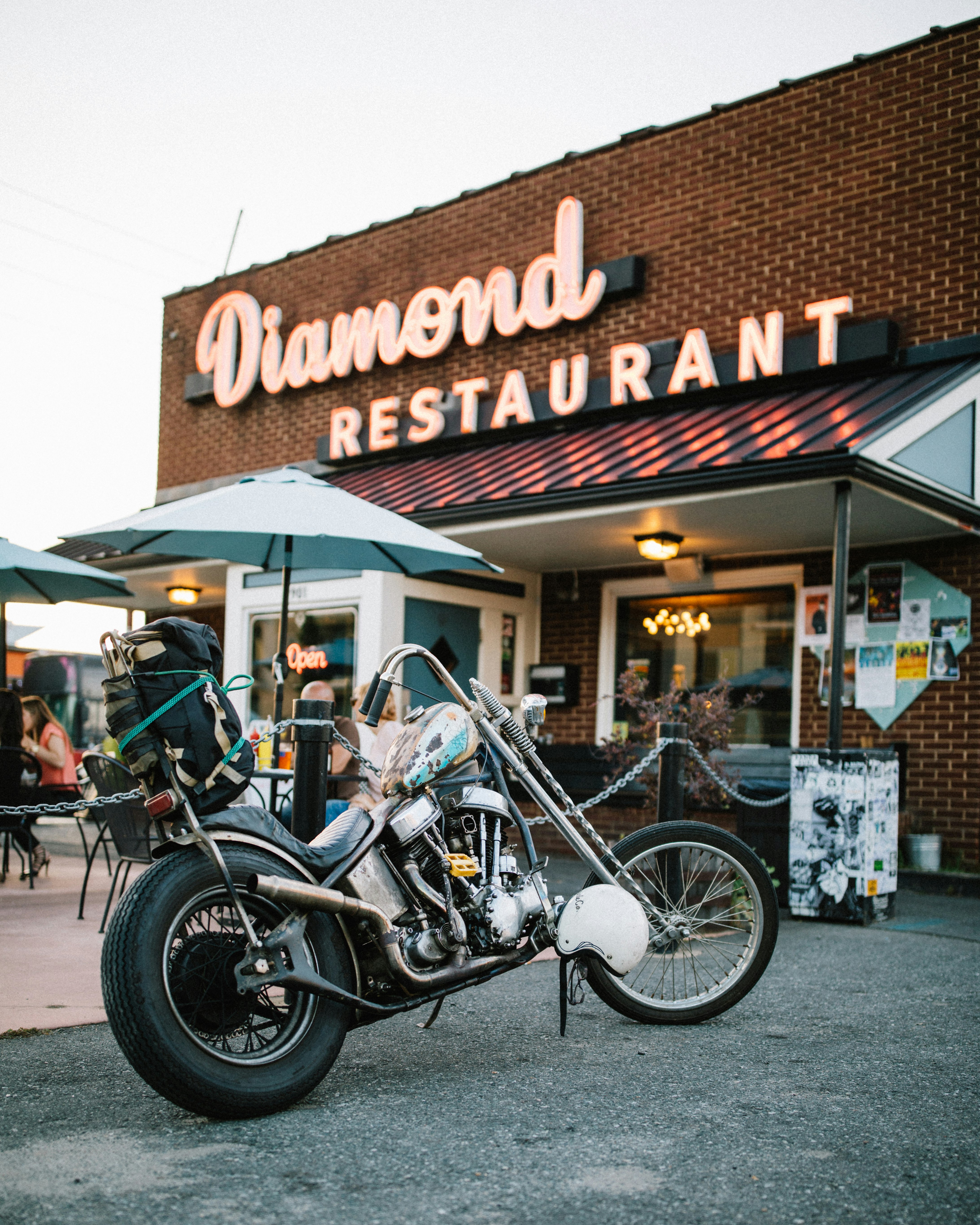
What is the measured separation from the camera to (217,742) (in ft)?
10.1

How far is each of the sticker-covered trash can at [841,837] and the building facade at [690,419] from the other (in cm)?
179

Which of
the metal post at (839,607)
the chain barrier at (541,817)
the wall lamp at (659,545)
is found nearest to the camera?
the chain barrier at (541,817)

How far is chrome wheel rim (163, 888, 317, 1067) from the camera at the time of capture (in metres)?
2.98

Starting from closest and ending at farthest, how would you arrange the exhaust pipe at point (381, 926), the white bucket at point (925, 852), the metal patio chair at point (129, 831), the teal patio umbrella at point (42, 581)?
the exhaust pipe at point (381, 926), the metal patio chair at point (129, 831), the teal patio umbrella at point (42, 581), the white bucket at point (925, 852)

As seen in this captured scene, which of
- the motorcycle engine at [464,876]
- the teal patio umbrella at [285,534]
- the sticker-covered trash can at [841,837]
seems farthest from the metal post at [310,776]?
the sticker-covered trash can at [841,837]

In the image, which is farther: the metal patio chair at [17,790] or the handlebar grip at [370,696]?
the metal patio chair at [17,790]

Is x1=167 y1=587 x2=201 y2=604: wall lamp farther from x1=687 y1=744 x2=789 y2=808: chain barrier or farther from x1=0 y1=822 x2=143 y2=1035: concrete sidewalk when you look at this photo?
x1=687 y1=744 x2=789 y2=808: chain barrier

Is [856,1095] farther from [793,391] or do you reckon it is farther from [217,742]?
[793,391]

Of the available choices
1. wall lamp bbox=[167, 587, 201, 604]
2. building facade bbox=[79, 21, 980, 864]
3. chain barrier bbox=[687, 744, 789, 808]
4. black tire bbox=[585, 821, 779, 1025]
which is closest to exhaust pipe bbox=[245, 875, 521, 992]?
black tire bbox=[585, 821, 779, 1025]

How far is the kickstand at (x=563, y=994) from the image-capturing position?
3803 mm

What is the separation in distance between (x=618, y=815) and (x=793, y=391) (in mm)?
4079

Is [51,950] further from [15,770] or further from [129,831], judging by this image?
[15,770]

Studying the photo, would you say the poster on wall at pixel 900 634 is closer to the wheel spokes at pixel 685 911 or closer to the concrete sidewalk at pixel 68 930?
the concrete sidewalk at pixel 68 930

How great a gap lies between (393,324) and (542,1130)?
34.0ft
